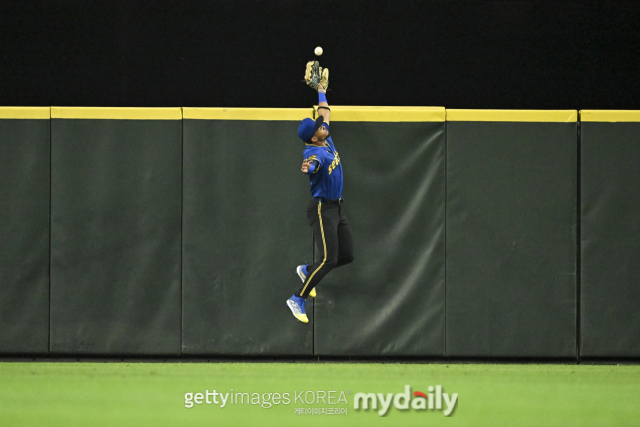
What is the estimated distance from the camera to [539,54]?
5.59m

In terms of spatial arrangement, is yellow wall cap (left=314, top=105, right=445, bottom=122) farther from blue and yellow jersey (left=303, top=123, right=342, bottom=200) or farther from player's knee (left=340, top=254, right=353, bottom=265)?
player's knee (left=340, top=254, right=353, bottom=265)

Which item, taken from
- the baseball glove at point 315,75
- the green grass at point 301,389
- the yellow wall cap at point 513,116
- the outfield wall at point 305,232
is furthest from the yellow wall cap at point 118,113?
the yellow wall cap at point 513,116

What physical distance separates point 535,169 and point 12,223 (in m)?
4.62

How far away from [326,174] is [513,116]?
1.88 metres

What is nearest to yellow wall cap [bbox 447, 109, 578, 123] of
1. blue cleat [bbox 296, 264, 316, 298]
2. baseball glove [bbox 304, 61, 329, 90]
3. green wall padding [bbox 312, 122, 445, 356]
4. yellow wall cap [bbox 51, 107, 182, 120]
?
green wall padding [bbox 312, 122, 445, 356]

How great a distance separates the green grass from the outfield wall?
22cm

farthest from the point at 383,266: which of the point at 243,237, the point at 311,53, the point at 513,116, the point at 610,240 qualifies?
the point at 311,53

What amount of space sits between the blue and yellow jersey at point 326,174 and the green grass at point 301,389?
1493 millimetres

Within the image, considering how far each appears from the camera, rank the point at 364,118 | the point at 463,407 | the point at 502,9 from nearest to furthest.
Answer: the point at 463,407 < the point at 364,118 < the point at 502,9

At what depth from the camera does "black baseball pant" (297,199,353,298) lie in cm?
434

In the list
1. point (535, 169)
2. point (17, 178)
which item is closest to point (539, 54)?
point (535, 169)

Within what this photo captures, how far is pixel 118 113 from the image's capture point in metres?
5.02

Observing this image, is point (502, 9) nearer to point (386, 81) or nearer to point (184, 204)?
point (386, 81)

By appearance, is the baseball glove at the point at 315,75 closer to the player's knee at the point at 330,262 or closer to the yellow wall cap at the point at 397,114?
the yellow wall cap at the point at 397,114
